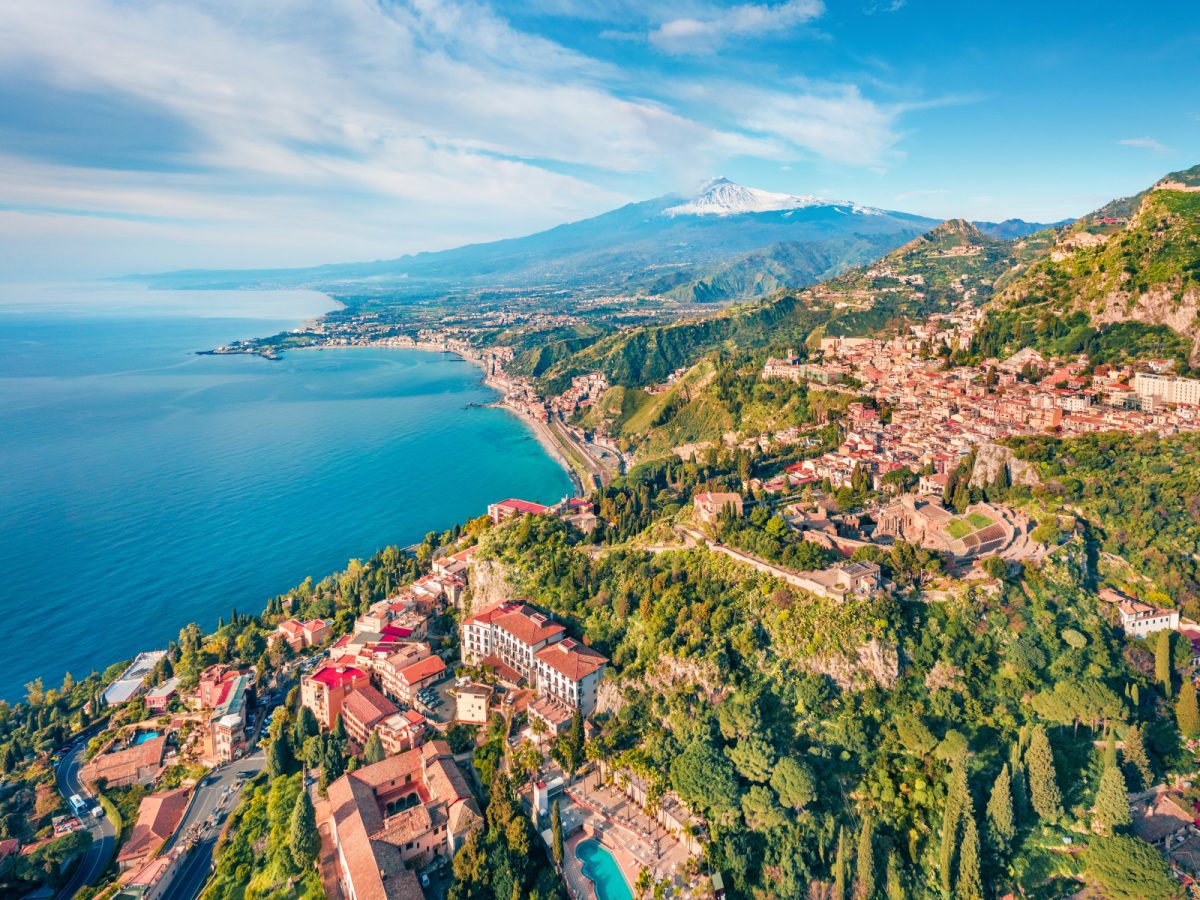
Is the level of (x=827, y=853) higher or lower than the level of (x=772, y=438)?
lower

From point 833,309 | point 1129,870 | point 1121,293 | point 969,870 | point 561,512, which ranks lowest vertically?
point 969,870

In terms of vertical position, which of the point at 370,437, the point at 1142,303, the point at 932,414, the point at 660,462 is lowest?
the point at 370,437

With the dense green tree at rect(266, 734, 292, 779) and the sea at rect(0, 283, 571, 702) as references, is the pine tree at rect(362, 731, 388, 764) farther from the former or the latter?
the sea at rect(0, 283, 571, 702)

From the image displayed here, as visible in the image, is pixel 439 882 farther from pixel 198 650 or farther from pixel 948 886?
pixel 198 650

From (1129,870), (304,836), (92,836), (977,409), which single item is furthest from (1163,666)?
(92,836)

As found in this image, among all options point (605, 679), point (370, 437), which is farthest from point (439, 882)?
point (370, 437)

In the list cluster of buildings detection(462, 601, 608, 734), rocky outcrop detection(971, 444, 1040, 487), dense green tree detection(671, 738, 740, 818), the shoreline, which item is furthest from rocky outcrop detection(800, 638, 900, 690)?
the shoreline

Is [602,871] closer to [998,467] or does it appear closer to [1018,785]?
[1018,785]
